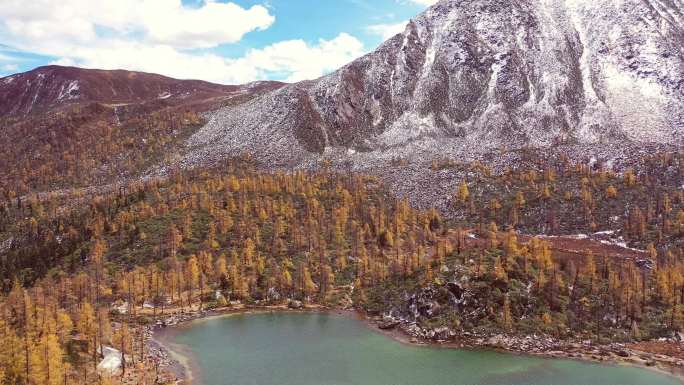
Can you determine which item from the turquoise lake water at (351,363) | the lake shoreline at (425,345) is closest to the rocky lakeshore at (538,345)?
the lake shoreline at (425,345)

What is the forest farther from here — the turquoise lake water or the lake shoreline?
the turquoise lake water

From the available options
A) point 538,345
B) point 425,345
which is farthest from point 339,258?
point 538,345

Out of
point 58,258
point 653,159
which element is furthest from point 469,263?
point 653,159

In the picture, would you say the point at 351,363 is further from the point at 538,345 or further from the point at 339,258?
the point at 339,258

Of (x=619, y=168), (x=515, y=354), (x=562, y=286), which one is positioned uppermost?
(x=619, y=168)

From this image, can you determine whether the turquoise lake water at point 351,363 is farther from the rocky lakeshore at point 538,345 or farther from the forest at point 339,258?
the forest at point 339,258

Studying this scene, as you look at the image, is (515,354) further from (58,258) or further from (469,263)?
(58,258)
